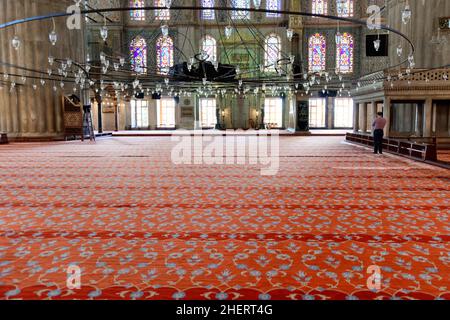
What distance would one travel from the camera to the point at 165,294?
2.08 m

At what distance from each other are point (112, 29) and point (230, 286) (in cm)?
2258

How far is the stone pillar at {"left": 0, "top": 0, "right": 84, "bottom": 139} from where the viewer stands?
1413 cm

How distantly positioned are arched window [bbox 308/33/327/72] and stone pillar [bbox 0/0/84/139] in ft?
42.9

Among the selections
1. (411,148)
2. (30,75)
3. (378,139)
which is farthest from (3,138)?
(411,148)

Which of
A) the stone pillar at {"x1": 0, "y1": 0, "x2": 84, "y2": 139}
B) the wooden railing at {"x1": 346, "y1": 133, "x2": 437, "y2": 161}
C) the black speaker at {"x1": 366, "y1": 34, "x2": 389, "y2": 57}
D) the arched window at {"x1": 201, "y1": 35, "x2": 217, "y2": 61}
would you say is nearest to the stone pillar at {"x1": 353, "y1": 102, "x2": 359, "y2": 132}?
the black speaker at {"x1": 366, "y1": 34, "x2": 389, "y2": 57}

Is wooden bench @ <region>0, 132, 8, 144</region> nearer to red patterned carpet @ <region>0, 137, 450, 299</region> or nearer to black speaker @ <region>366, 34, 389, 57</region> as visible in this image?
red patterned carpet @ <region>0, 137, 450, 299</region>

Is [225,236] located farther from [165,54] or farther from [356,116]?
[165,54]

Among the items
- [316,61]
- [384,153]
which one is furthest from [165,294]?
[316,61]

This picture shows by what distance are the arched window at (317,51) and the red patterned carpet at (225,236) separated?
56.8ft

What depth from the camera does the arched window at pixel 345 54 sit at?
73.3ft

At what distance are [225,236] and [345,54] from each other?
21515 mm

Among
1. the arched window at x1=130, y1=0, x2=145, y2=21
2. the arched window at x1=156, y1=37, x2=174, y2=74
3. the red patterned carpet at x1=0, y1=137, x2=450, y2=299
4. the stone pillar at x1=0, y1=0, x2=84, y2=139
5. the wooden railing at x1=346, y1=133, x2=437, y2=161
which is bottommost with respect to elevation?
the red patterned carpet at x1=0, y1=137, x2=450, y2=299

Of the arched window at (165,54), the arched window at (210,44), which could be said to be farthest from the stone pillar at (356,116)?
the arched window at (165,54)
